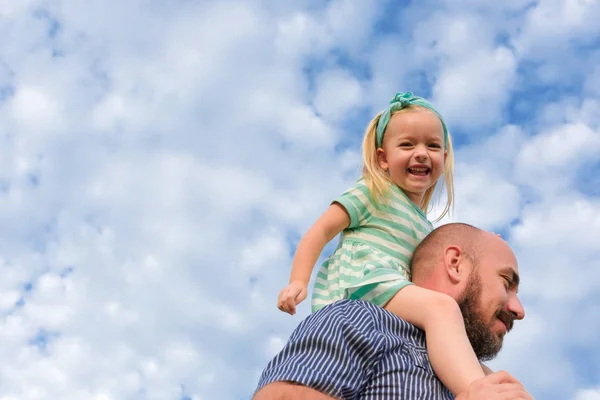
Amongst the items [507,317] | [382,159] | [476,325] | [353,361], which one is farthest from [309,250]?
[353,361]

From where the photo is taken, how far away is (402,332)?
318cm

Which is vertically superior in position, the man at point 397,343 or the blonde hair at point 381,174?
the blonde hair at point 381,174

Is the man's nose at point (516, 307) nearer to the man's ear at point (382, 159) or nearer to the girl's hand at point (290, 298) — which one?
the girl's hand at point (290, 298)

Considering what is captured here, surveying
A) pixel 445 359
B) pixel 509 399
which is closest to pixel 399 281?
pixel 445 359

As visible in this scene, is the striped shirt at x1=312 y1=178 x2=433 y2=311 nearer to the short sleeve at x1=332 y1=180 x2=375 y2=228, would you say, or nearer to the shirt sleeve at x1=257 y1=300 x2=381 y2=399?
the short sleeve at x1=332 y1=180 x2=375 y2=228

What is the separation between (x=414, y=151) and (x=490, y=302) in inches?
46.3

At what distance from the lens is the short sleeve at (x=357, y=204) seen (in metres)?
4.13

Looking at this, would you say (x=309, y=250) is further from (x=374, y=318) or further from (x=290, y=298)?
(x=374, y=318)

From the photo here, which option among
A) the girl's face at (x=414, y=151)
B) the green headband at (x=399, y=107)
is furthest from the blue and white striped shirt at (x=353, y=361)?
the green headband at (x=399, y=107)

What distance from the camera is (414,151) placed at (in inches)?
170

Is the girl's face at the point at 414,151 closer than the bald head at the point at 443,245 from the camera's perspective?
No

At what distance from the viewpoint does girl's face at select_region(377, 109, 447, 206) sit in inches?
171

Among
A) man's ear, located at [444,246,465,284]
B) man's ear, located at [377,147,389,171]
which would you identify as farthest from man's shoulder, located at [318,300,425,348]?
man's ear, located at [377,147,389,171]

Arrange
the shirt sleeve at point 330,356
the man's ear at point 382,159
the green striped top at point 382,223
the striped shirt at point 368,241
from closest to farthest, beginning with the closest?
the shirt sleeve at point 330,356 < the striped shirt at point 368,241 < the green striped top at point 382,223 < the man's ear at point 382,159
